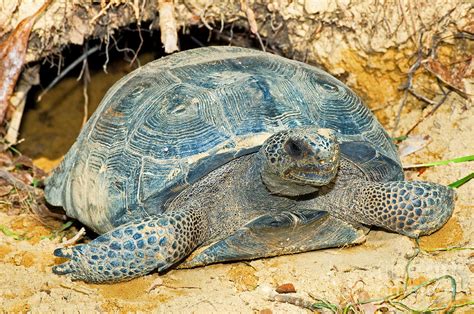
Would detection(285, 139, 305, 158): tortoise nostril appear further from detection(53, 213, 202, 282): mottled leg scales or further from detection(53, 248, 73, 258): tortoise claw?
detection(53, 248, 73, 258): tortoise claw

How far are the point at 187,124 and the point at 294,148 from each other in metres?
0.85

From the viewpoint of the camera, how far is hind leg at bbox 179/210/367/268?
418 cm

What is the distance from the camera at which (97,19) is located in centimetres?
613

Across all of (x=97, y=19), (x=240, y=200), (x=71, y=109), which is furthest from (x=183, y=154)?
(x=71, y=109)

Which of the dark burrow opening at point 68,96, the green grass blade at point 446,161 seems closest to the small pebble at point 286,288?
the green grass blade at point 446,161

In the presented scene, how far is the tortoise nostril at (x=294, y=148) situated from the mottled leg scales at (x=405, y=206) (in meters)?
0.93

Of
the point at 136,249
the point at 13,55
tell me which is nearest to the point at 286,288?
the point at 136,249

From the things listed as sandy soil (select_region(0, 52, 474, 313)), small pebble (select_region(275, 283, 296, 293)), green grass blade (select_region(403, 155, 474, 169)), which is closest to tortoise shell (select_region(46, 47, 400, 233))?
sandy soil (select_region(0, 52, 474, 313))

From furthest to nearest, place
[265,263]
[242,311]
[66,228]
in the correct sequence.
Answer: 1. [66,228]
2. [265,263]
3. [242,311]

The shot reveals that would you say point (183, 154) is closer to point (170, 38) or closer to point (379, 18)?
point (170, 38)

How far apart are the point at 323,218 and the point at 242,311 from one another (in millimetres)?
868

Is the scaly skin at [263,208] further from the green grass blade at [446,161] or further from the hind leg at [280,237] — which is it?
the green grass blade at [446,161]

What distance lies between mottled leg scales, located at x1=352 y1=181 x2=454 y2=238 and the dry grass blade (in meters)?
3.24

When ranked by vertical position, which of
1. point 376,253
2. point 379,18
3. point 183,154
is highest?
point 379,18
